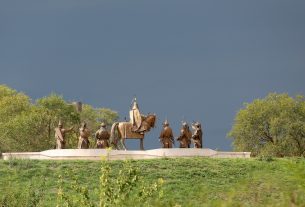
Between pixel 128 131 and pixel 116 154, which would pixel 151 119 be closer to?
pixel 128 131

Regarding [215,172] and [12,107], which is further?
[12,107]

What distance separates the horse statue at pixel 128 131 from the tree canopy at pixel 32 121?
35.7ft

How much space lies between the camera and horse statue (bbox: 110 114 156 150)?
44062 mm

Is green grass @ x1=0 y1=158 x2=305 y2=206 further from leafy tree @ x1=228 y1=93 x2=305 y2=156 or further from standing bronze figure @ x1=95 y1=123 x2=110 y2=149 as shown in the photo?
leafy tree @ x1=228 y1=93 x2=305 y2=156

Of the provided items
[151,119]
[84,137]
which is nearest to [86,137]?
[84,137]

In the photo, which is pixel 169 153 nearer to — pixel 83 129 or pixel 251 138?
pixel 83 129

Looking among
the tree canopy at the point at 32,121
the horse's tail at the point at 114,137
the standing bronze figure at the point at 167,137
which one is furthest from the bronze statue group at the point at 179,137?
the tree canopy at the point at 32,121

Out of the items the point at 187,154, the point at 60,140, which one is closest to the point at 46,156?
the point at 60,140

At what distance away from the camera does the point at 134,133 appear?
44219 mm

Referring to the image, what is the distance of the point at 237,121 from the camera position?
2388 inches

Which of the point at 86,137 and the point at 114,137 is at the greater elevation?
the point at 114,137

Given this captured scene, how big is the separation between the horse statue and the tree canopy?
35.7 ft

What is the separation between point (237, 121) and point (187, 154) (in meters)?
20.0

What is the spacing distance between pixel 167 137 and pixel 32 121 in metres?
17.5
